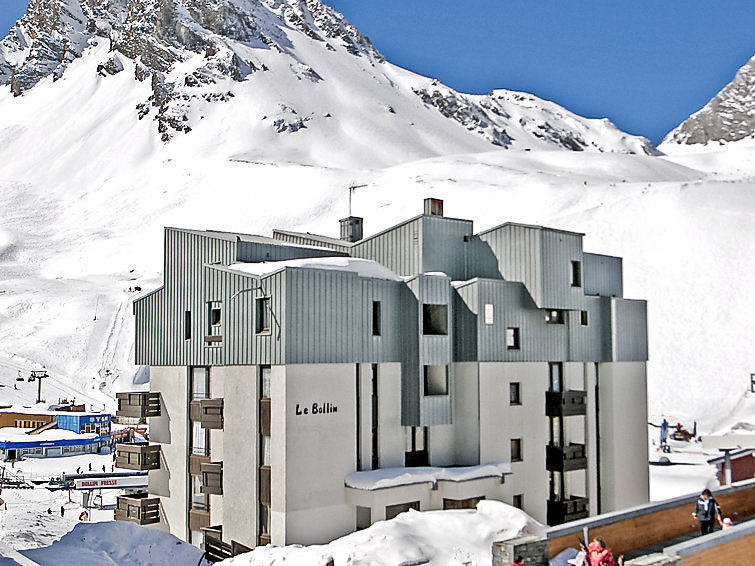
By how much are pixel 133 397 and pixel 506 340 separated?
13568mm

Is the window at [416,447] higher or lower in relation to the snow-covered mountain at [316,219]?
lower

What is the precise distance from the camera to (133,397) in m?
33.5

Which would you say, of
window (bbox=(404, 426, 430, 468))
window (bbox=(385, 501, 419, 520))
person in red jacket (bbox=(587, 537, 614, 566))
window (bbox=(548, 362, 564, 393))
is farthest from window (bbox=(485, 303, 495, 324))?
person in red jacket (bbox=(587, 537, 614, 566))

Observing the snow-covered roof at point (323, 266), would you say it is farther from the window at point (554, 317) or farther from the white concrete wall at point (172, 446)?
the window at point (554, 317)

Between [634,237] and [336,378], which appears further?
[634,237]

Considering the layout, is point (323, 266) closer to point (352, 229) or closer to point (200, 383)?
point (200, 383)

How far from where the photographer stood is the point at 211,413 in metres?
30.4

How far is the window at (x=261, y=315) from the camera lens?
28406 millimetres

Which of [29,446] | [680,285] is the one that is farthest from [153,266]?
[680,285]

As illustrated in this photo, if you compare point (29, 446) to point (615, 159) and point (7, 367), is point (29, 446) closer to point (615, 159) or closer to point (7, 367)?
point (7, 367)

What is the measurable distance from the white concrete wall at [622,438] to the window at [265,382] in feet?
48.3

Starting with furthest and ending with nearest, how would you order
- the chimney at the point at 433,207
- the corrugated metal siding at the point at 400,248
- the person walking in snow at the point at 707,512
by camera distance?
the chimney at the point at 433,207 < the corrugated metal siding at the point at 400,248 < the person walking in snow at the point at 707,512

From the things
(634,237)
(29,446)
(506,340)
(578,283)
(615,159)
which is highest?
(615,159)

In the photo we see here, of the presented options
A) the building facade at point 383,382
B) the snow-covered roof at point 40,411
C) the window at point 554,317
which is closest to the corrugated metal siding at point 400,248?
the building facade at point 383,382
